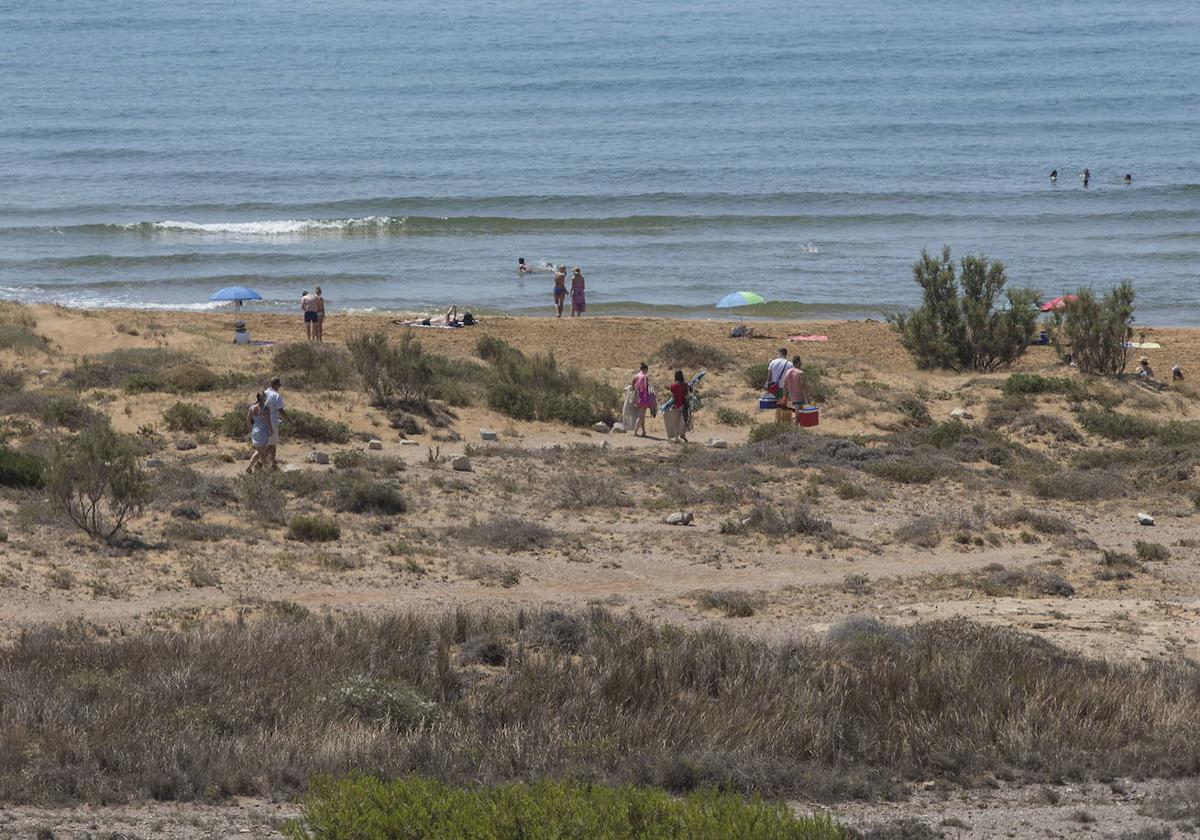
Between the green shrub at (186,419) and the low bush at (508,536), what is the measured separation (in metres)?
5.21

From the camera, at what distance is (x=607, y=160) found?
51.5 metres

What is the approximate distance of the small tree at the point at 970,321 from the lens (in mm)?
23734

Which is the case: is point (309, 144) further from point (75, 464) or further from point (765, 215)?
point (75, 464)

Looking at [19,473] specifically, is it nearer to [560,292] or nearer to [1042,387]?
[1042,387]

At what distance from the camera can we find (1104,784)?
7699 millimetres

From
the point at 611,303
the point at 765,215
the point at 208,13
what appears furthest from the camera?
the point at 208,13

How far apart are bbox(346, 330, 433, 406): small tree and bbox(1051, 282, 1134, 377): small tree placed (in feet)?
33.7

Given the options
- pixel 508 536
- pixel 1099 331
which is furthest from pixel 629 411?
pixel 1099 331

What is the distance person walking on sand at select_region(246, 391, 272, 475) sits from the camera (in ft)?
50.1

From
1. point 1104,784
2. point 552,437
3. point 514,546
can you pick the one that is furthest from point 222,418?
point 1104,784

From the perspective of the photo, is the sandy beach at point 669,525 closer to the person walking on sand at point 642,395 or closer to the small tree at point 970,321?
the person walking on sand at point 642,395

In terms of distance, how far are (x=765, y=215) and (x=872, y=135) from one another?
46.7ft

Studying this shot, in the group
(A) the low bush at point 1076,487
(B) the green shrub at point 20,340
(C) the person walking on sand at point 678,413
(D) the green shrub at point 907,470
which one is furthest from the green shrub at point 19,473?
(A) the low bush at point 1076,487

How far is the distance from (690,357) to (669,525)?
895 centimetres
